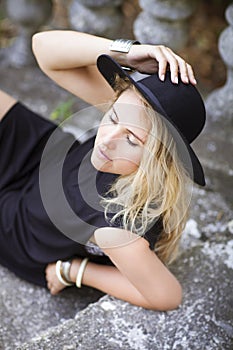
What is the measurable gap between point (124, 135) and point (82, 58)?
0.39 metres

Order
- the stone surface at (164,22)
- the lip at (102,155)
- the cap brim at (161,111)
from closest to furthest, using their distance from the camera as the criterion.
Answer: the cap brim at (161,111) < the lip at (102,155) < the stone surface at (164,22)

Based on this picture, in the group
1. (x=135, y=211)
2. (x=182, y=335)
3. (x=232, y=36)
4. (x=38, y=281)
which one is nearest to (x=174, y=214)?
(x=135, y=211)

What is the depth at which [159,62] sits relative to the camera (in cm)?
149

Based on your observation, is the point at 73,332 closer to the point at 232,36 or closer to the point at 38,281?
the point at 38,281

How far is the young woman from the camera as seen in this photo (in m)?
1.45

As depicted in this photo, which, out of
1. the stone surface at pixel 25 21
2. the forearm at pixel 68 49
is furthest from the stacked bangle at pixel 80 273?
the stone surface at pixel 25 21

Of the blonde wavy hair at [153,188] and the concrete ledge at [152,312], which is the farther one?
the concrete ledge at [152,312]

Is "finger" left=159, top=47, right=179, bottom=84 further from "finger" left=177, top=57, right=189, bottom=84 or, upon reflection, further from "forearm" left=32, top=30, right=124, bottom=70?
"forearm" left=32, top=30, right=124, bottom=70

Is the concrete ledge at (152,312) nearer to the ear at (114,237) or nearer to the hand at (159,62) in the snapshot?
the ear at (114,237)

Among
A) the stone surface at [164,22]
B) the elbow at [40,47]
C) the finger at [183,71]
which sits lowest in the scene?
the stone surface at [164,22]

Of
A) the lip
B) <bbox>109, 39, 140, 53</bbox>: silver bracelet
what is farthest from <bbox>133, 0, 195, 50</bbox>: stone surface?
the lip

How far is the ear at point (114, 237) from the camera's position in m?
1.57

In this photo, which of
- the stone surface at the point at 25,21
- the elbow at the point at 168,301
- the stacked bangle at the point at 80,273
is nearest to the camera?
the elbow at the point at 168,301

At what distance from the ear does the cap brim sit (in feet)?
0.70
